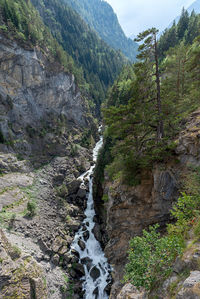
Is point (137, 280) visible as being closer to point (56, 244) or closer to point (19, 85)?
point (56, 244)

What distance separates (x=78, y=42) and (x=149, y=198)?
454ft

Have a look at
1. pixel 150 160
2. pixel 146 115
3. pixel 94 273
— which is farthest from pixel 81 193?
pixel 146 115

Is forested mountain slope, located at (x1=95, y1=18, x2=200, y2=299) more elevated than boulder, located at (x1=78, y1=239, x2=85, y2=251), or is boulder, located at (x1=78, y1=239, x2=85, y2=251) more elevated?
forested mountain slope, located at (x1=95, y1=18, x2=200, y2=299)

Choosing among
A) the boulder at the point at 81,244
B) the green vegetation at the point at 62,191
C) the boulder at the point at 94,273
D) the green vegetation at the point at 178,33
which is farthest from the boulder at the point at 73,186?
the green vegetation at the point at 178,33

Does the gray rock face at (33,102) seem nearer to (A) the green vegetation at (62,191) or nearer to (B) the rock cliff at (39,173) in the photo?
(B) the rock cliff at (39,173)

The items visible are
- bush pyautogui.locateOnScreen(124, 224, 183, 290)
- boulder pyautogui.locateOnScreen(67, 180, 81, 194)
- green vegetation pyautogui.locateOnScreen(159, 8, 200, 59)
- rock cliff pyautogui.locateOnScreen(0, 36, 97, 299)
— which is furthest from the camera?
green vegetation pyautogui.locateOnScreen(159, 8, 200, 59)

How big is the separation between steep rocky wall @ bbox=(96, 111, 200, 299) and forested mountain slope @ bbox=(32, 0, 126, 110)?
9695 cm

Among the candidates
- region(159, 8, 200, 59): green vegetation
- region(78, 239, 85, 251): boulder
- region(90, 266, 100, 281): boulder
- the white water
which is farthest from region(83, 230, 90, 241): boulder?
region(159, 8, 200, 59): green vegetation

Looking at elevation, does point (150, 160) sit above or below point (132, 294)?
above

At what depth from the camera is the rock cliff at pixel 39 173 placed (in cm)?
1616

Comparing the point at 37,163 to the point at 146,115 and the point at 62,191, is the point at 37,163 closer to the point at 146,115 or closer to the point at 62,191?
the point at 62,191

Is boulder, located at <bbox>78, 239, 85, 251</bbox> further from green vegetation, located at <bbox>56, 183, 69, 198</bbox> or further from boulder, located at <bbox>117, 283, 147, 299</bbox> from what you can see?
boulder, located at <bbox>117, 283, 147, 299</bbox>

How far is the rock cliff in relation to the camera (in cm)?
1616

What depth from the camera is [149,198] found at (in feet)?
39.3
